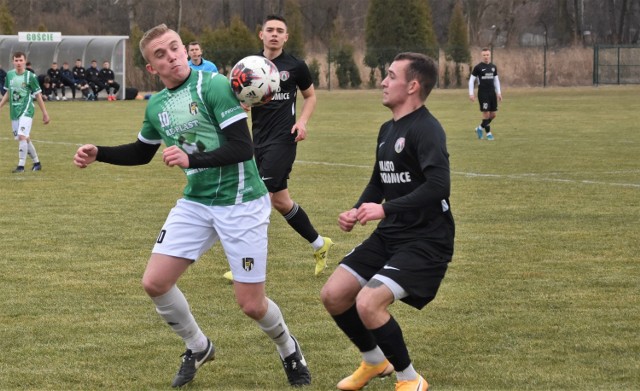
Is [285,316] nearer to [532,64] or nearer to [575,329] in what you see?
[575,329]

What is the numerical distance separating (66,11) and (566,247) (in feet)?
264

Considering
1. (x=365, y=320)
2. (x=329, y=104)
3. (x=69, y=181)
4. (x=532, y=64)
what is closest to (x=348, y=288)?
(x=365, y=320)

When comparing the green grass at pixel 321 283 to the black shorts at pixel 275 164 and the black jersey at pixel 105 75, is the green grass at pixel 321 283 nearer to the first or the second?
the black shorts at pixel 275 164

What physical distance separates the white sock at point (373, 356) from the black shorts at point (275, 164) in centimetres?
367

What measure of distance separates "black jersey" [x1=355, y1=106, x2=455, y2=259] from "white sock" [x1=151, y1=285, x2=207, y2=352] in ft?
3.58

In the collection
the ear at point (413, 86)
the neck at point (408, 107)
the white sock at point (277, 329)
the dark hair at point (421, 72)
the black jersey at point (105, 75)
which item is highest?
the dark hair at point (421, 72)

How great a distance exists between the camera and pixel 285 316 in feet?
25.1

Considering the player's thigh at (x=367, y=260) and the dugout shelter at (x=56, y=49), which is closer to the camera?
the player's thigh at (x=367, y=260)

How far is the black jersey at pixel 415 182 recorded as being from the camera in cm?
543

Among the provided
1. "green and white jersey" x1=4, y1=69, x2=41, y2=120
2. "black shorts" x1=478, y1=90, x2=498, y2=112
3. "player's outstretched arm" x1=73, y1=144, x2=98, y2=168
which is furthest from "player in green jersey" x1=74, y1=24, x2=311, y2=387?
A: "black shorts" x1=478, y1=90, x2=498, y2=112

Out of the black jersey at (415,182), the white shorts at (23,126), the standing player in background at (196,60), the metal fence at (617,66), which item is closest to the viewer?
the black jersey at (415,182)

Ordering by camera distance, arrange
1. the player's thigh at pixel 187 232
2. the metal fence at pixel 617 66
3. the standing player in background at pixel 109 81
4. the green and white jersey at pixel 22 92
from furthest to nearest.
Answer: the metal fence at pixel 617 66 → the standing player in background at pixel 109 81 → the green and white jersey at pixel 22 92 → the player's thigh at pixel 187 232

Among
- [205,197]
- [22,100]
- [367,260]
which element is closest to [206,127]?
[205,197]

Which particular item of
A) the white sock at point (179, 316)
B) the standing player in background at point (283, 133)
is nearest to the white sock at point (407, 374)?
the white sock at point (179, 316)
